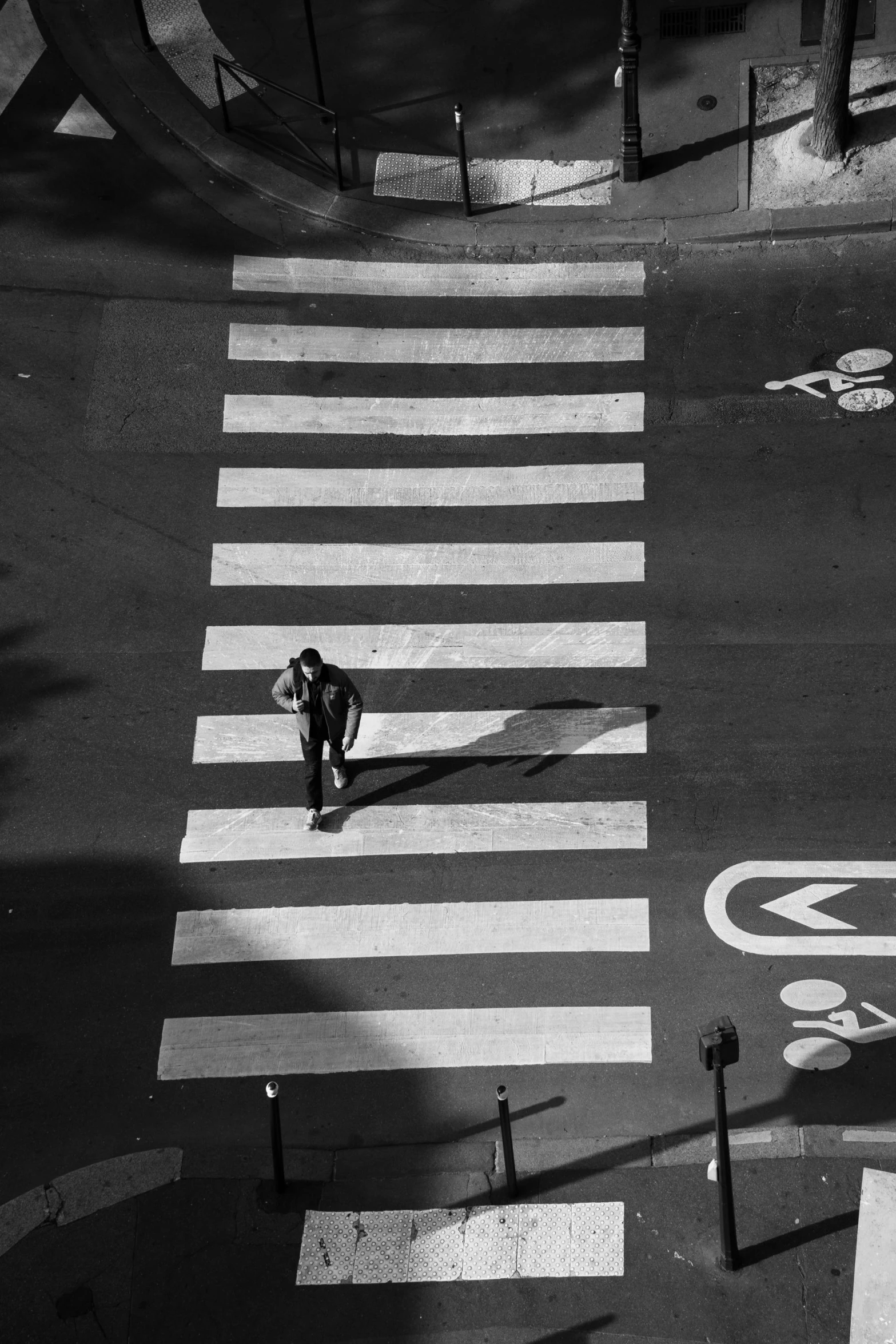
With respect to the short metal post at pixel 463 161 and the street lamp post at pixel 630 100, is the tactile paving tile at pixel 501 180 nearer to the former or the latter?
the short metal post at pixel 463 161

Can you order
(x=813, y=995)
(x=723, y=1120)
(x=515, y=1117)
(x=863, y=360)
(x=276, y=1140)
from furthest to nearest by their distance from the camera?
(x=863, y=360), (x=813, y=995), (x=515, y=1117), (x=276, y=1140), (x=723, y=1120)

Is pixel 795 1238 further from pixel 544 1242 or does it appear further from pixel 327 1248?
pixel 327 1248

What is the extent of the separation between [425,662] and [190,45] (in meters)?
10.6

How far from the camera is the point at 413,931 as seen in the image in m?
12.4

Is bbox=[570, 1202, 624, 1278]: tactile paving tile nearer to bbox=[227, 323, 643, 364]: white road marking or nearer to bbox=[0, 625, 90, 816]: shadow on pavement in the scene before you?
bbox=[0, 625, 90, 816]: shadow on pavement

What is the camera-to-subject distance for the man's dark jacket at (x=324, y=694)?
12406mm

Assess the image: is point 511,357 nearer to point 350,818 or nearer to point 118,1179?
point 350,818

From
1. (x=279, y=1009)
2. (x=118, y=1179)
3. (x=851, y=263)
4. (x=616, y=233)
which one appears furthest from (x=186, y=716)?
(x=851, y=263)

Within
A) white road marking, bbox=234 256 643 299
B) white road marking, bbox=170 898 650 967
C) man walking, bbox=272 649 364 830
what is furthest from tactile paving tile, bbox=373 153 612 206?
white road marking, bbox=170 898 650 967

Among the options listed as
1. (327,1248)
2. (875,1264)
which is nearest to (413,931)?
(327,1248)

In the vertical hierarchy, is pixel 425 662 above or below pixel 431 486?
below

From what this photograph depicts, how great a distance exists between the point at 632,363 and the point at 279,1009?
8.28m

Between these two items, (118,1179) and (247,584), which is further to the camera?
(247,584)

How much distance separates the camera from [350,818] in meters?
13.2
